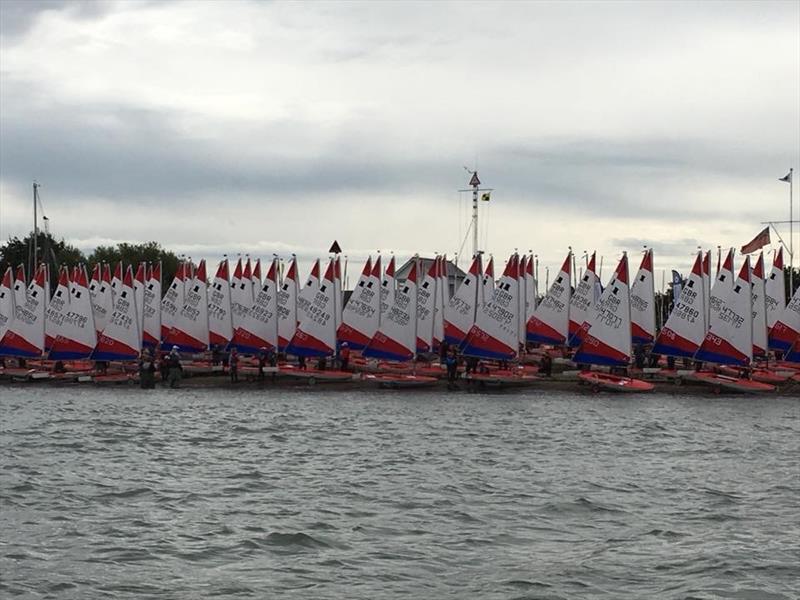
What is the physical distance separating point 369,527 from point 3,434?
18435mm

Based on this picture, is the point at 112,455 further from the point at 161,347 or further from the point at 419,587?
the point at 161,347

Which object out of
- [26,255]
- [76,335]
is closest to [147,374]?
[76,335]

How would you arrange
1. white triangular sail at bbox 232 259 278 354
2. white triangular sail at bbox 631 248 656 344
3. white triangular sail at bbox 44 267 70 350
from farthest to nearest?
white triangular sail at bbox 232 259 278 354 → white triangular sail at bbox 44 267 70 350 → white triangular sail at bbox 631 248 656 344

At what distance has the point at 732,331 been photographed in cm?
5528

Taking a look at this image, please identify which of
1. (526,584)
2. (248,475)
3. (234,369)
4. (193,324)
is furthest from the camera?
(193,324)

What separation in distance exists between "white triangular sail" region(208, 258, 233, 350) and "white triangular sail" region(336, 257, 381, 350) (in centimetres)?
821

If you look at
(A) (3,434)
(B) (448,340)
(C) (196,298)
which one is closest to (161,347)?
(C) (196,298)

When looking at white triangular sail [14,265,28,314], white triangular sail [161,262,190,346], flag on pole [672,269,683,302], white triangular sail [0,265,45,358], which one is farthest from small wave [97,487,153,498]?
flag on pole [672,269,683,302]

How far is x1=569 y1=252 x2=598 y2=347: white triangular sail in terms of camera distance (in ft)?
218

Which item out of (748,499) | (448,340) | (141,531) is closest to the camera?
(141,531)

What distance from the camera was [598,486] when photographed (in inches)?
1057

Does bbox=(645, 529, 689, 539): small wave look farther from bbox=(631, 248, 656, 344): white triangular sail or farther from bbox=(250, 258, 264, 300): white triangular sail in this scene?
bbox=(250, 258, 264, 300): white triangular sail

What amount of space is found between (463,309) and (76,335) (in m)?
18.5

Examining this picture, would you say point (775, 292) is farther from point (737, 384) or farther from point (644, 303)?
point (737, 384)
